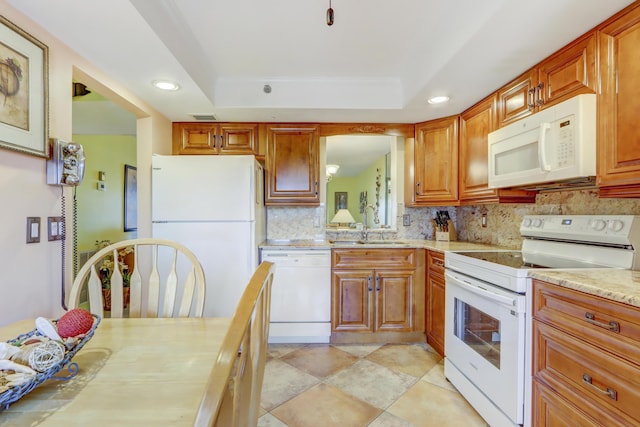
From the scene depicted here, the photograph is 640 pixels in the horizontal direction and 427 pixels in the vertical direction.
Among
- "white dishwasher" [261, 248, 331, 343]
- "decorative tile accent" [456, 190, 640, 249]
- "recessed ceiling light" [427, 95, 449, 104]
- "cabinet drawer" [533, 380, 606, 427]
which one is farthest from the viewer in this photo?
"white dishwasher" [261, 248, 331, 343]

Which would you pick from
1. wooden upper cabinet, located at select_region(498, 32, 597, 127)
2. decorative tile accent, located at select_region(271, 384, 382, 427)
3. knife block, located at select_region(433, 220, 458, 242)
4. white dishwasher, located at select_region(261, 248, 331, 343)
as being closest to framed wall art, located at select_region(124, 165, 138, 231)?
white dishwasher, located at select_region(261, 248, 331, 343)

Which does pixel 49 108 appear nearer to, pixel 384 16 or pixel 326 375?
pixel 384 16

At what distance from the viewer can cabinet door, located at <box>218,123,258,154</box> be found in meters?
2.95

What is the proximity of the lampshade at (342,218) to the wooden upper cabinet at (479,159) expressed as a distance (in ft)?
3.79

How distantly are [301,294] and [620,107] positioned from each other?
2.34 m

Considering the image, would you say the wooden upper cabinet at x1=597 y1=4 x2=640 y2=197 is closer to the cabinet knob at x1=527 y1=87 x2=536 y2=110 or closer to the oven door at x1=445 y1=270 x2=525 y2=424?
the cabinet knob at x1=527 y1=87 x2=536 y2=110

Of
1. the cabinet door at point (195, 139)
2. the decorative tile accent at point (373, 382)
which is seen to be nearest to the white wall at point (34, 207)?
the cabinet door at point (195, 139)

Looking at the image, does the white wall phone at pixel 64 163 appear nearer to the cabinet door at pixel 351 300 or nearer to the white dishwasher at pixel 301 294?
the white dishwasher at pixel 301 294

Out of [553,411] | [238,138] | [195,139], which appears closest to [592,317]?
[553,411]

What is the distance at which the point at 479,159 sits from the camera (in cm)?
240

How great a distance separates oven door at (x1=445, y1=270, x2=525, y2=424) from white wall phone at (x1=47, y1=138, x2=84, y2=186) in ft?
7.44

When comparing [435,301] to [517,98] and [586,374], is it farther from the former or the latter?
[517,98]

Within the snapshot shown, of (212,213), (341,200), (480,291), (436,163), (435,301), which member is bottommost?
(435,301)

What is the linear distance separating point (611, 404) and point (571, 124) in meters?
1.22
